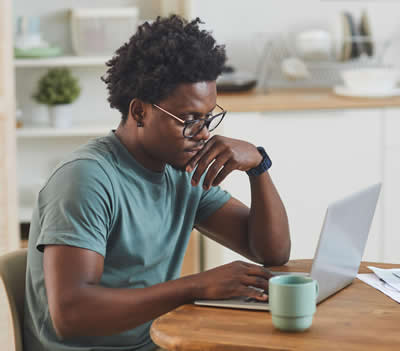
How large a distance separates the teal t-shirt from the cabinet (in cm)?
140

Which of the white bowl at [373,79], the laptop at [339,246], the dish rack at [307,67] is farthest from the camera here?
the dish rack at [307,67]

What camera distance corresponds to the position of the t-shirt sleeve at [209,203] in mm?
1736

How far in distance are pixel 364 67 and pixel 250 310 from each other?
2494 millimetres

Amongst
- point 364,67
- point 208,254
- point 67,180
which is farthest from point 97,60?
point 67,180

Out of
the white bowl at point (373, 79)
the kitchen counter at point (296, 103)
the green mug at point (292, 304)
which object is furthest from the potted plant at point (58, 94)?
the green mug at point (292, 304)

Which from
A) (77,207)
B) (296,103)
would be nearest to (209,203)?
(77,207)

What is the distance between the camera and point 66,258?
1.28 m

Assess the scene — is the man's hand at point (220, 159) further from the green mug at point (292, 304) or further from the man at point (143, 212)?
the green mug at point (292, 304)

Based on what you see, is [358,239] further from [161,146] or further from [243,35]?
[243,35]

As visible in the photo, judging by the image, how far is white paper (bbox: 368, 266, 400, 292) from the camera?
4.65 feet

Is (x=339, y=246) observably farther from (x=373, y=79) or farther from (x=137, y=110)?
(x=373, y=79)

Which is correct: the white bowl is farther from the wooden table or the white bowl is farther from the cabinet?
the wooden table

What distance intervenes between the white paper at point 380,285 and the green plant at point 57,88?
2.17m

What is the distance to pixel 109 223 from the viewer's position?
142cm
